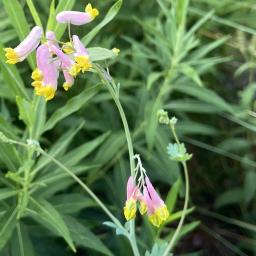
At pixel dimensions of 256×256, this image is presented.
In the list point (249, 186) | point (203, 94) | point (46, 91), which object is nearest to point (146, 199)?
point (46, 91)

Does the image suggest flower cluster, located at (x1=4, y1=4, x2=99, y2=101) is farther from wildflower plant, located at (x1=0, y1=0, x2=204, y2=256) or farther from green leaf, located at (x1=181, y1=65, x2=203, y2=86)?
green leaf, located at (x1=181, y1=65, x2=203, y2=86)

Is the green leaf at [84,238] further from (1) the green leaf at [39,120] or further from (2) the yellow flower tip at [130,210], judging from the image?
(2) the yellow flower tip at [130,210]

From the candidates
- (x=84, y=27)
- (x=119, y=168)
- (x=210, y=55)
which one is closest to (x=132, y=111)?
(x=119, y=168)

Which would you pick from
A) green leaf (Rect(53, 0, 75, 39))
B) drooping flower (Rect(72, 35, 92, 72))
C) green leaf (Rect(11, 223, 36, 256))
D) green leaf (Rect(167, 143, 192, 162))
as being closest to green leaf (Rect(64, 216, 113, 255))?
green leaf (Rect(11, 223, 36, 256))

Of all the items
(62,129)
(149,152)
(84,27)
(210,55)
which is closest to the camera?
(149,152)

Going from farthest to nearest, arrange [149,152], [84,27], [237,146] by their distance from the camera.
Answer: [237,146]
[84,27]
[149,152]

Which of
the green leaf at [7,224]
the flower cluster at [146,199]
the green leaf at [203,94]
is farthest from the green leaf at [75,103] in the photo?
the green leaf at [203,94]

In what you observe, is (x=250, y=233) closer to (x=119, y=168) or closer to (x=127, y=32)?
(x=119, y=168)
